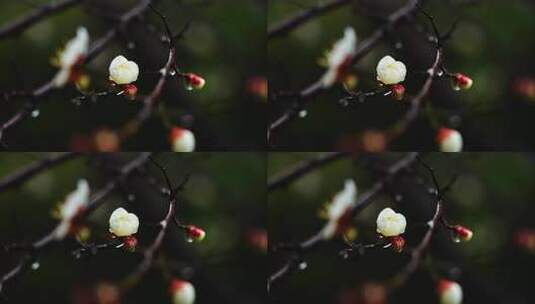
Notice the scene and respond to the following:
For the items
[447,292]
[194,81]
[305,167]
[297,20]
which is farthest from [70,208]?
[447,292]

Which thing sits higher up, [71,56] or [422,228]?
[71,56]

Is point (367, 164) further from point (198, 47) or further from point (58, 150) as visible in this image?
point (58, 150)

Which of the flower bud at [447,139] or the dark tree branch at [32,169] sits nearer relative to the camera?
the dark tree branch at [32,169]

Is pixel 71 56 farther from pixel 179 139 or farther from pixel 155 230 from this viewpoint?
pixel 155 230

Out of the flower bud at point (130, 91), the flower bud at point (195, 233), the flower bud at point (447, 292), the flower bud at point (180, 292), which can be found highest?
the flower bud at point (130, 91)

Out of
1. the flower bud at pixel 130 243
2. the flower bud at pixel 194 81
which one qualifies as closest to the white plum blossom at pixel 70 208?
the flower bud at pixel 130 243

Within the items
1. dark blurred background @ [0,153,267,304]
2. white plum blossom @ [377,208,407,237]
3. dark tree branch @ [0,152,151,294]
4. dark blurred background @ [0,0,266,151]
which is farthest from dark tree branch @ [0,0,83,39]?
white plum blossom @ [377,208,407,237]

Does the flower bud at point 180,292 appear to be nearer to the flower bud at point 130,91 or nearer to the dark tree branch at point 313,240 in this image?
the dark tree branch at point 313,240
